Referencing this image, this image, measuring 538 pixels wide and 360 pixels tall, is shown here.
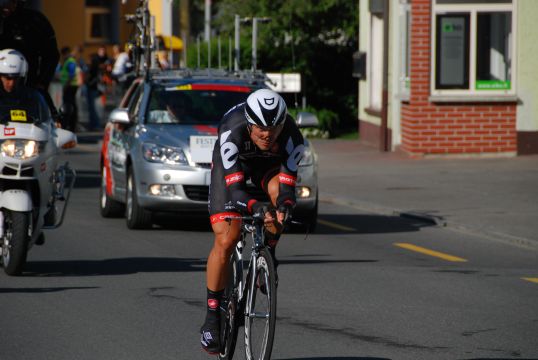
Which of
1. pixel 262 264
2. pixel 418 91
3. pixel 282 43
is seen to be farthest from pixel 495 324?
pixel 282 43

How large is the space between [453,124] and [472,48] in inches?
54.5

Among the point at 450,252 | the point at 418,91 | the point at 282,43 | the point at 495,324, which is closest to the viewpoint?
the point at 495,324

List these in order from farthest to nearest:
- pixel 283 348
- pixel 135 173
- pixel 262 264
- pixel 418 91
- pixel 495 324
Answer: pixel 418 91 < pixel 135 173 < pixel 495 324 < pixel 283 348 < pixel 262 264

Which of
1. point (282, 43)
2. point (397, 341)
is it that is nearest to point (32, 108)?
point (397, 341)

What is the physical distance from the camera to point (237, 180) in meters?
7.30

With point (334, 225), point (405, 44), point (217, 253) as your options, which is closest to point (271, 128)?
point (217, 253)

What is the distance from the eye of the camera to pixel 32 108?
36.6 ft

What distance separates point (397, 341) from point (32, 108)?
13.5ft

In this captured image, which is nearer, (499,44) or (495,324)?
(495,324)

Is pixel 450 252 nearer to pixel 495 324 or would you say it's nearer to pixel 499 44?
pixel 495 324

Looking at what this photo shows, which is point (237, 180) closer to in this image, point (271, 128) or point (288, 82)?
point (271, 128)

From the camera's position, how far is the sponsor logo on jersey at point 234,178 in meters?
7.30

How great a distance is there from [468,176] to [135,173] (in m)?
7.47

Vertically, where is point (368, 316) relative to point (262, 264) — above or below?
below
